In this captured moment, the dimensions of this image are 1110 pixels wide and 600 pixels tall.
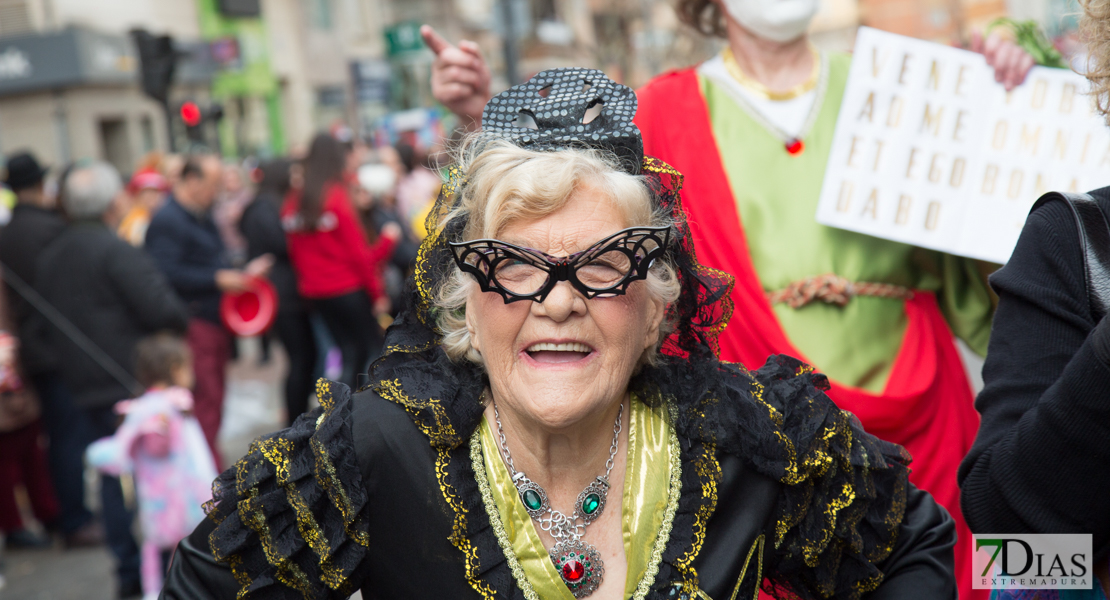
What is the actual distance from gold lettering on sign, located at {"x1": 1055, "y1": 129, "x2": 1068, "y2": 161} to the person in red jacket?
5072mm

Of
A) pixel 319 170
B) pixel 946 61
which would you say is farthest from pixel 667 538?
pixel 319 170

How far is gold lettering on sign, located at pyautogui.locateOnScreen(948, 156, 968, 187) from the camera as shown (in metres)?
2.69

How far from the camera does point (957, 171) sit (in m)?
2.70

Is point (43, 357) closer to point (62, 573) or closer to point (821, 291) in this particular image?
point (62, 573)

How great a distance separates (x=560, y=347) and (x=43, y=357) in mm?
5225

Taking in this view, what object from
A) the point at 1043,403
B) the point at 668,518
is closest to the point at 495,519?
the point at 668,518

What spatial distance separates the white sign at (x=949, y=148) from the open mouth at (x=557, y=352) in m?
1.07

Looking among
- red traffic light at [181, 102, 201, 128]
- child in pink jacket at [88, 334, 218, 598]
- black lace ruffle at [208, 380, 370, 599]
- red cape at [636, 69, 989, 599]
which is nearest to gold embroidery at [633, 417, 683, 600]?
black lace ruffle at [208, 380, 370, 599]

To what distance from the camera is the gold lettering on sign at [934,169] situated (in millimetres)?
2701

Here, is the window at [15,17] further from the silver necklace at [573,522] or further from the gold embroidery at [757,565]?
the gold embroidery at [757,565]

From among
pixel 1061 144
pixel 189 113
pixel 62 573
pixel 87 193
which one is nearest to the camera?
pixel 1061 144

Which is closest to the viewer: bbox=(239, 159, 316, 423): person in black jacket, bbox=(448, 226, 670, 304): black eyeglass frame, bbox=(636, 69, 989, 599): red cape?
bbox=(448, 226, 670, 304): black eyeglass frame

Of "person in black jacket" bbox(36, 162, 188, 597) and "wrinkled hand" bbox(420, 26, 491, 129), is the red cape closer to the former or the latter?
"wrinkled hand" bbox(420, 26, 491, 129)

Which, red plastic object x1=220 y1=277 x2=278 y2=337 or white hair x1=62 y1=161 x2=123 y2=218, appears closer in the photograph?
white hair x1=62 y1=161 x2=123 y2=218
